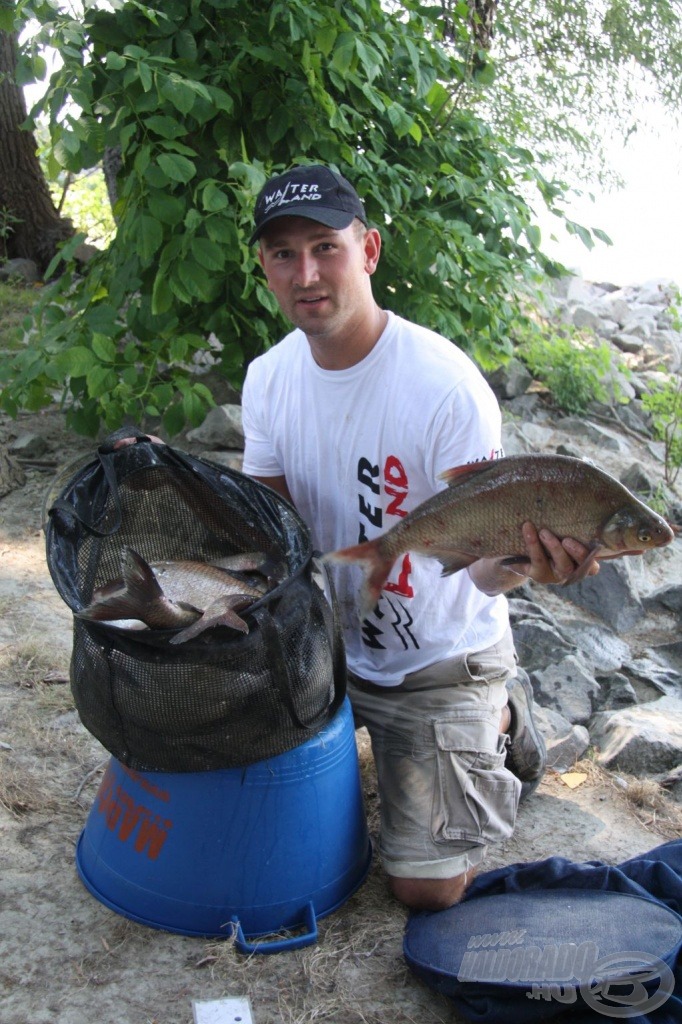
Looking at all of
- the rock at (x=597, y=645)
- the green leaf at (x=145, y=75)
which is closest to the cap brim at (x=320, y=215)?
the green leaf at (x=145, y=75)

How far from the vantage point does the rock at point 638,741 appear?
12.8ft

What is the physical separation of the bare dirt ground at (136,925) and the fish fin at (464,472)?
4.27 feet

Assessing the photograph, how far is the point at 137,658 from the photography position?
2.44 m

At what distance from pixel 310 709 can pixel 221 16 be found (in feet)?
11.5

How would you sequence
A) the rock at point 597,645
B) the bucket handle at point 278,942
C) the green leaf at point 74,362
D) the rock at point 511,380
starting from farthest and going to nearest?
the rock at point 511,380 → the rock at point 597,645 → the green leaf at point 74,362 → the bucket handle at point 278,942

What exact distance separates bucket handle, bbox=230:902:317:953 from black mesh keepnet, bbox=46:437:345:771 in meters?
0.47

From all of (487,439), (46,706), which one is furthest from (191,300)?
(487,439)

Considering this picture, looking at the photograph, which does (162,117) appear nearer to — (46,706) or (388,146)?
(388,146)

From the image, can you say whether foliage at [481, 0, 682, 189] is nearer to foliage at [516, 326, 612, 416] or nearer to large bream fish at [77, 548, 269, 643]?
foliage at [516, 326, 612, 416]

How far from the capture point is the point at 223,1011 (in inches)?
95.7

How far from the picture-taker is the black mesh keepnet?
2.44 metres

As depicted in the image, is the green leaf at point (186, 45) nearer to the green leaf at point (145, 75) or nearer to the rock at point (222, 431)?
the green leaf at point (145, 75)

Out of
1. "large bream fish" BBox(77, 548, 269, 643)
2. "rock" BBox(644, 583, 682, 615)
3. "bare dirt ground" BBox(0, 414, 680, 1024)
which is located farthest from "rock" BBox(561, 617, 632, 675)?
"large bream fish" BBox(77, 548, 269, 643)

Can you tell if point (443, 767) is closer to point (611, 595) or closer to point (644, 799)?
point (644, 799)
